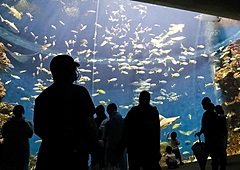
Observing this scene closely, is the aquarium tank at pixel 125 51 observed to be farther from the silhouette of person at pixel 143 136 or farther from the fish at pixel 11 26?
the silhouette of person at pixel 143 136

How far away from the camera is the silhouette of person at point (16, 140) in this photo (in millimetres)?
5363

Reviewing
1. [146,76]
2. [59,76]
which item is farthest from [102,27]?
[59,76]

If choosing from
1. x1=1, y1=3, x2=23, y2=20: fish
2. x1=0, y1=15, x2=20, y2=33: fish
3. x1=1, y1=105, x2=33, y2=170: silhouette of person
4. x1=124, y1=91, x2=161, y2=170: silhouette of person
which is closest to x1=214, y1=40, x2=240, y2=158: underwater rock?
x1=0, y1=15, x2=20, y2=33: fish

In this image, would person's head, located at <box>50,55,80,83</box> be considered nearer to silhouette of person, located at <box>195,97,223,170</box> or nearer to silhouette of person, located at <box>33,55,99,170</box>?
silhouette of person, located at <box>33,55,99,170</box>

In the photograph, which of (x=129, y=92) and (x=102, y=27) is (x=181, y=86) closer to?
(x=129, y=92)

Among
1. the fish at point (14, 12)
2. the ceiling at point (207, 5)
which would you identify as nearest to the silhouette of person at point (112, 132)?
the ceiling at point (207, 5)

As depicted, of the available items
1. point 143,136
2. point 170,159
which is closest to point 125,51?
point 170,159

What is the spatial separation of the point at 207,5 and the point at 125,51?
55.3 ft

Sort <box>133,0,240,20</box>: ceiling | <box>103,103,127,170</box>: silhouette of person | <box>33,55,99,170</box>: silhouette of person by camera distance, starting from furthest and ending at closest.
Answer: <box>133,0,240,20</box>: ceiling < <box>103,103,127,170</box>: silhouette of person < <box>33,55,99,170</box>: silhouette of person

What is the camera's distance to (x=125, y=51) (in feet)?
86.0

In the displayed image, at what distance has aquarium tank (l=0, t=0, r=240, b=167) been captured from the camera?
2270cm

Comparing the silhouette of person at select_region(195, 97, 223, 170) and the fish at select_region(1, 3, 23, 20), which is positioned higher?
the fish at select_region(1, 3, 23, 20)

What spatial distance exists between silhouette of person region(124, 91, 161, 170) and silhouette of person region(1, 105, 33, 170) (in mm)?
2019

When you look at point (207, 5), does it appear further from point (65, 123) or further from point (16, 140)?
point (65, 123)
